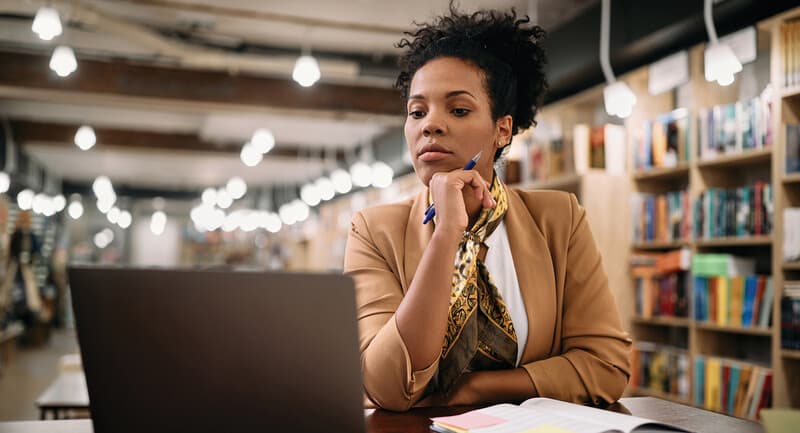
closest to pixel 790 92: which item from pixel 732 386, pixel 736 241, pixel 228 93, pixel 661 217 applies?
pixel 736 241

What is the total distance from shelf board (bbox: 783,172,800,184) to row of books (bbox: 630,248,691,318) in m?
0.90

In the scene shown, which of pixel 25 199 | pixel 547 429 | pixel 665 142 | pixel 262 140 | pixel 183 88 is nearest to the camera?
pixel 547 429

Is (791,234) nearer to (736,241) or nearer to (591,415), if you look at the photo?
(736,241)

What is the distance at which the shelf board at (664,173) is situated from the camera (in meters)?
4.54

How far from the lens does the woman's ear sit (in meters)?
1.70

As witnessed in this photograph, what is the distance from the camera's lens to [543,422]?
A: 109cm

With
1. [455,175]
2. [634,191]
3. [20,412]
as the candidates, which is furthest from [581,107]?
[20,412]

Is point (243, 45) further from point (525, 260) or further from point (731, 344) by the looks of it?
point (525, 260)

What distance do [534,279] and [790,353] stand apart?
2.77 m

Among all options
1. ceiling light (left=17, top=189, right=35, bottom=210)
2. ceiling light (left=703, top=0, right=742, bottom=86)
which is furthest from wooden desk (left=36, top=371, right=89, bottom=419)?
ceiling light (left=17, top=189, right=35, bottom=210)

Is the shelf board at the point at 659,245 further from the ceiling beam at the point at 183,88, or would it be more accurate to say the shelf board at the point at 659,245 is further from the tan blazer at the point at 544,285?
the tan blazer at the point at 544,285

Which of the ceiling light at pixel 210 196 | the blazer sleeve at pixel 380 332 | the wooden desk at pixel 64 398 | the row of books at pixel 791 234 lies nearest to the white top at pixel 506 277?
the blazer sleeve at pixel 380 332

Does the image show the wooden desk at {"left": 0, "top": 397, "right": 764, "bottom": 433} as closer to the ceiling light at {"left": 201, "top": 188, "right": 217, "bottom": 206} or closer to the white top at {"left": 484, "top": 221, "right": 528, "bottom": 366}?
the white top at {"left": 484, "top": 221, "right": 528, "bottom": 366}

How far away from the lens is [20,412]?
230 inches
